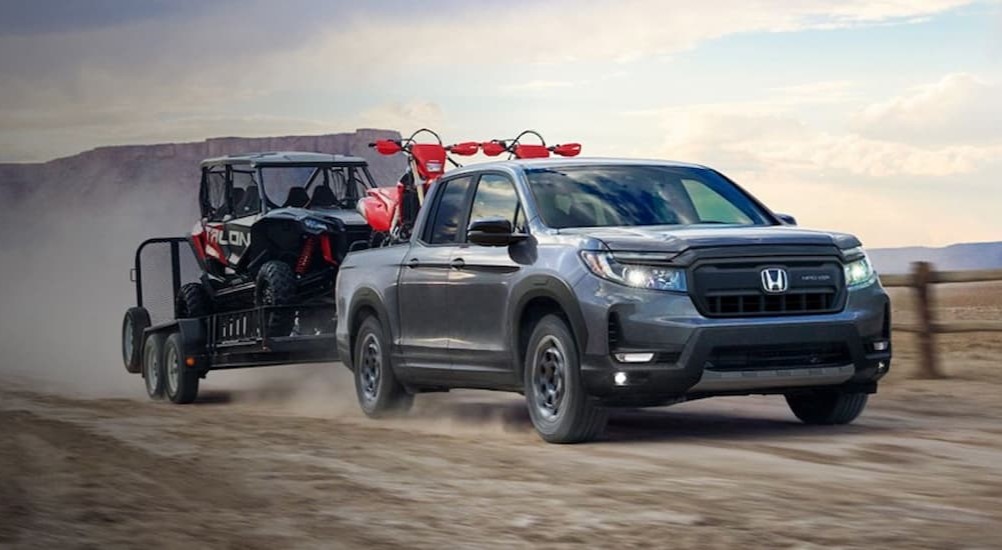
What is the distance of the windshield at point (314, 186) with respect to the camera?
17.9 metres

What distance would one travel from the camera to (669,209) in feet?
40.0

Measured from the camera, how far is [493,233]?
11781mm

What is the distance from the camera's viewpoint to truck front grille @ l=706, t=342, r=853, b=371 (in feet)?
35.9

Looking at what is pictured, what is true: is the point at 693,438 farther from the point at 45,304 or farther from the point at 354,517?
the point at 45,304

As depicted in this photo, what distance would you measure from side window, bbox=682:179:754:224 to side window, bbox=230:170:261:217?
246 inches

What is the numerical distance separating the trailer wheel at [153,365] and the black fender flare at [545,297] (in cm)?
783

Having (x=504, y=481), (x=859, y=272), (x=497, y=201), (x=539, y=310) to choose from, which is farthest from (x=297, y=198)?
(x=504, y=481)

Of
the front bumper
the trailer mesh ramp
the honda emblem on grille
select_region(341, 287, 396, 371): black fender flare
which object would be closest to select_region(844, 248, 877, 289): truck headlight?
the front bumper

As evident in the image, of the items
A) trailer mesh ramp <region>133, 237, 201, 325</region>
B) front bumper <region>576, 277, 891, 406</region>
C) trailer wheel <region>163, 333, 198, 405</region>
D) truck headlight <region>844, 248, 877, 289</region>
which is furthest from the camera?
trailer mesh ramp <region>133, 237, 201, 325</region>

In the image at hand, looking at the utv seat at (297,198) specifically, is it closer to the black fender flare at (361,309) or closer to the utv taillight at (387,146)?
the utv taillight at (387,146)

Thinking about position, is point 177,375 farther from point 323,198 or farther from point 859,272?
point 859,272

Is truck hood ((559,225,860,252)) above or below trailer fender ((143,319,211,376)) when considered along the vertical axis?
above

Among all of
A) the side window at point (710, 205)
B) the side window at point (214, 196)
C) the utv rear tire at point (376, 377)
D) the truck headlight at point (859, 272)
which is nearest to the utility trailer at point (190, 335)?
the side window at point (214, 196)

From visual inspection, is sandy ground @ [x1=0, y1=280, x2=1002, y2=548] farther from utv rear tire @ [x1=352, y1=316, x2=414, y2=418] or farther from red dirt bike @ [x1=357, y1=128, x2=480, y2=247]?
red dirt bike @ [x1=357, y1=128, x2=480, y2=247]
